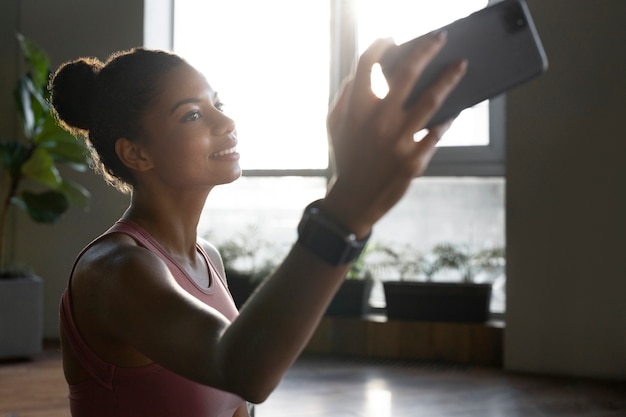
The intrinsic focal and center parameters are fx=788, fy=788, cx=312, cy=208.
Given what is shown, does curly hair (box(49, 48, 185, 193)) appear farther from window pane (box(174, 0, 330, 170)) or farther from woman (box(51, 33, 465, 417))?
window pane (box(174, 0, 330, 170))

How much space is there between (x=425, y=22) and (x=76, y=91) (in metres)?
3.94

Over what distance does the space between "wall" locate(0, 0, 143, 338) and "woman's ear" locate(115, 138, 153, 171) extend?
405cm

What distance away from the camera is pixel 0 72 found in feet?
17.2

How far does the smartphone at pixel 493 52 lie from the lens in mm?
620

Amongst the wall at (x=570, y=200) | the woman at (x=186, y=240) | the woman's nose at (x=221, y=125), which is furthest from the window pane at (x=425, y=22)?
the woman's nose at (x=221, y=125)

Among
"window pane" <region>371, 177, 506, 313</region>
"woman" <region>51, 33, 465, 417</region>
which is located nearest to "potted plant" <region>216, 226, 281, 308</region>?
"window pane" <region>371, 177, 506, 313</region>

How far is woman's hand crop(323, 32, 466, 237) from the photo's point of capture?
0.53 m

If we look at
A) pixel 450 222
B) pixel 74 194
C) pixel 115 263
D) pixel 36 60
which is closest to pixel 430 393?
pixel 450 222

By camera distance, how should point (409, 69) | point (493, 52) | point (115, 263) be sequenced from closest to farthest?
1. point (409, 69)
2. point (493, 52)
3. point (115, 263)

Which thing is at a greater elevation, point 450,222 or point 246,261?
point 450,222

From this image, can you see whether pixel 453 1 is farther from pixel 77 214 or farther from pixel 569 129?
pixel 77 214

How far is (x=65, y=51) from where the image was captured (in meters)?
5.21

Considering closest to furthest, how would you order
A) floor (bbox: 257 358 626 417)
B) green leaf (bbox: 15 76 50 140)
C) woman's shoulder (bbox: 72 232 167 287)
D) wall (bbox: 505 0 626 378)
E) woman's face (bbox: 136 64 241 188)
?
woman's shoulder (bbox: 72 232 167 287), woman's face (bbox: 136 64 241 188), floor (bbox: 257 358 626 417), wall (bbox: 505 0 626 378), green leaf (bbox: 15 76 50 140)

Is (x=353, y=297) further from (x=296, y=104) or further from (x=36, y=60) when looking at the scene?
(x=36, y=60)
